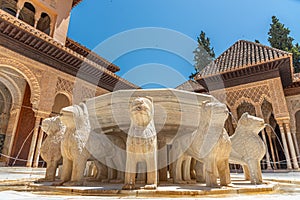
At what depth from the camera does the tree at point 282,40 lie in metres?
17.8

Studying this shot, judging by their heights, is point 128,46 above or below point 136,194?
above

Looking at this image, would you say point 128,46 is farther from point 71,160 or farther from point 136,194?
point 136,194

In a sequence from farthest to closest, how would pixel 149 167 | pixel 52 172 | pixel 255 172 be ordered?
pixel 52 172, pixel 255 172, pixel 149 167

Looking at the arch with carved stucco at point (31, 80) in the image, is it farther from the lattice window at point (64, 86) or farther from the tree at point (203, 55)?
the tree at point (203, 55)

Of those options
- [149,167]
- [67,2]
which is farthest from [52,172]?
[67,2]

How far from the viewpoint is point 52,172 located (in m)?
2.92

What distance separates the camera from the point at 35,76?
8.89 meters

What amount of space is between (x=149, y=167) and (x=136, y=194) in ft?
1.18

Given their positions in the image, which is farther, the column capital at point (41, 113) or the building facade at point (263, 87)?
the building facade at point (263, 87)

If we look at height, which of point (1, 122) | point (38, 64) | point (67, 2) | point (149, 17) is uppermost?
point (67, 2)

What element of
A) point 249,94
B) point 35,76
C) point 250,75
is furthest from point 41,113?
point 250,75

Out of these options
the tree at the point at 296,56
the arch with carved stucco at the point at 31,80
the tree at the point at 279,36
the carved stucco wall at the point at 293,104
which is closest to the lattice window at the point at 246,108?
the carved stucco wall at the point at 293,104

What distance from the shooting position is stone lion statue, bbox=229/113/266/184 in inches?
106

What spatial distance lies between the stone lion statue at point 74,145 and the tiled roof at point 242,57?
10.1 meters
